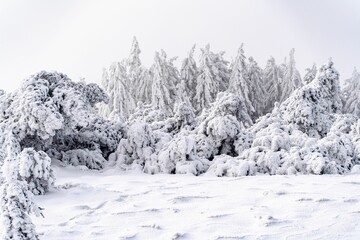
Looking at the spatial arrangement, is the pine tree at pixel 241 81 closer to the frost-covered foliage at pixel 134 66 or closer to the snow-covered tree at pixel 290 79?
the snow-covered tree at pixel 290 79

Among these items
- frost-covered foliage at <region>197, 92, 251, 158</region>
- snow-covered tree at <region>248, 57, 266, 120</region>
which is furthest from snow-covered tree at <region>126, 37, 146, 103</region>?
frost-covered foliage at <region>197, 92, 251, 158</region>

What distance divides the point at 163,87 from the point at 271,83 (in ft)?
27.2

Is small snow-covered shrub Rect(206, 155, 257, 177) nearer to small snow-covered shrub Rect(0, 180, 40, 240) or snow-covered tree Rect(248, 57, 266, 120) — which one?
small snow-covered shrub Rect(0, 180, 40, 240)

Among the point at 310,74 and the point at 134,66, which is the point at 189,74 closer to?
the point at 134,66

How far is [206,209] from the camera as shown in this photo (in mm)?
6309

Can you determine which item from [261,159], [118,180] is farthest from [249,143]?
[118,180]

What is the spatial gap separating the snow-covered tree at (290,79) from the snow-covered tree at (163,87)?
6.97m

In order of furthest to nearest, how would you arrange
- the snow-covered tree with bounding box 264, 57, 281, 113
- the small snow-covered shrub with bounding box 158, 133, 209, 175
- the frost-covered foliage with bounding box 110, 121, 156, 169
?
1. the snow-covered tree with bounding box 264, 57, 281, 113
2. the frost-covered foliage with bounding box 110, 121, 156, 169
3. the small snow-covered shrub with bounding box 158, 133, 209, 175

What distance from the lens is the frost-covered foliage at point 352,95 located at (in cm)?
2581

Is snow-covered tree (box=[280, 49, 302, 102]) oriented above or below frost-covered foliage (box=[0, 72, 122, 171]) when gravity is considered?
above

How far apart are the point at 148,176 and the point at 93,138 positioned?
228cm

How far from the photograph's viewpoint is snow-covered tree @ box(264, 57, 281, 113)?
102ft

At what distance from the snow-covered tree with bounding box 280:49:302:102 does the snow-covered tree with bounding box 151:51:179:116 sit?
22.9 ft

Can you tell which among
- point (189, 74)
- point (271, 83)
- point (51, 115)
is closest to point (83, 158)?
point (51, 115)
